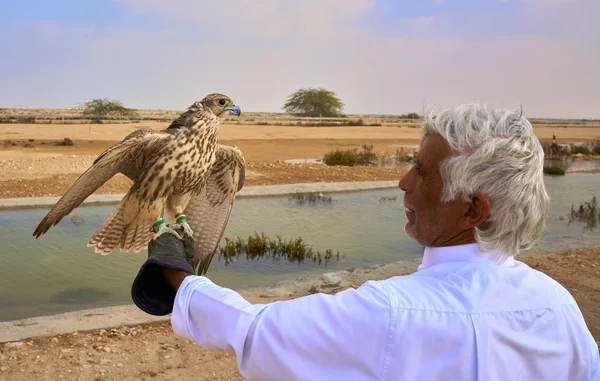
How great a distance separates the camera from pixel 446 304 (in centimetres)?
133

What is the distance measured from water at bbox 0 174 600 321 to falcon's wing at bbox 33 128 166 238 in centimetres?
276

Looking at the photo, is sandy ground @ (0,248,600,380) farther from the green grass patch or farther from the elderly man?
the elderly man

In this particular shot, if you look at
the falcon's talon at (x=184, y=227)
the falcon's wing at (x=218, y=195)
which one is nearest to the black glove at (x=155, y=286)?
the falcon's talon at (x=184, y=227)

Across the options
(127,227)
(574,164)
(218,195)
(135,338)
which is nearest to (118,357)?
(135,338)

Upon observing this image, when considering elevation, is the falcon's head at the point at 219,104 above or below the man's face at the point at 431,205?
above

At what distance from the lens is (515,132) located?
152 cm

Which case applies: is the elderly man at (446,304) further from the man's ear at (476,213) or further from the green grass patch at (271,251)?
the green grass patch at (271,251)

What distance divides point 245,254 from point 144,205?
4.22 m

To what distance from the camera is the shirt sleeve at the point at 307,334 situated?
1.29 metres

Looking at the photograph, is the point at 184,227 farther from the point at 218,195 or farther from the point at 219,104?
the point at 219,104

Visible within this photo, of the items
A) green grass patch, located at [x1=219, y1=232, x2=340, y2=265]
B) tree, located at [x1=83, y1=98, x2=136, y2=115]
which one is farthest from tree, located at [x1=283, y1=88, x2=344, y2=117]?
green grass patch, located at [x1=219, y1=232, x2=340, y2=265]

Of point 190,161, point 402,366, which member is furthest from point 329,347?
point 190,161

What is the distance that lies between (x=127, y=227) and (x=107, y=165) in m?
0.47

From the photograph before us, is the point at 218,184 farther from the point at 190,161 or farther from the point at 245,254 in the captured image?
the point at 245,254
